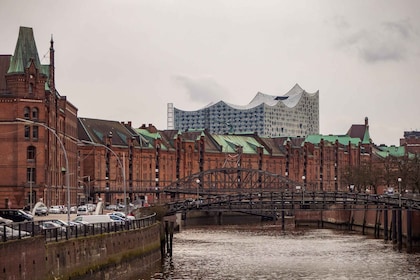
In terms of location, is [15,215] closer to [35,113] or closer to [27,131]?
[27,131]

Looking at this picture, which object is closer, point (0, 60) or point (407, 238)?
point (407, 238)

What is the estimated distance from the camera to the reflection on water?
7562cm

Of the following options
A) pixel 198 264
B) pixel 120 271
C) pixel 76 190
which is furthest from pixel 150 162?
pixel 120 271

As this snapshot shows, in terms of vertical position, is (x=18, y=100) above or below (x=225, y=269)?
above

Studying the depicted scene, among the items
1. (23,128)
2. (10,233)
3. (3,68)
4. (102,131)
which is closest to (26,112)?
(23,128)

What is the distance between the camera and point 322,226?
15550 centimetres

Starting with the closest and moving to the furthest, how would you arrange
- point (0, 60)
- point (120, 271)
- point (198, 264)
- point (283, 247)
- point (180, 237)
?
point (120, 271)
point (198, 264)
point (283, 247)
point (180, 237)
point (0, 60)

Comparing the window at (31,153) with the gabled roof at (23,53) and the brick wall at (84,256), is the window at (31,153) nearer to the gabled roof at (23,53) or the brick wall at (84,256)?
the gabled roof at (23,53)

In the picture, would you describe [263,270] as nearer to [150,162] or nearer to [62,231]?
[62,231]

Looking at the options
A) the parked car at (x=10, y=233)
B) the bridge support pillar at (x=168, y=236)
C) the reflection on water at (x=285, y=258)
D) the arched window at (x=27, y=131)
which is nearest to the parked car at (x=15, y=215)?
the reflection on water at (x=285, y=258)

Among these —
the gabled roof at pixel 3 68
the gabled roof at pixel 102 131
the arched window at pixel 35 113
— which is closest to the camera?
the arched window at pixel 35 113

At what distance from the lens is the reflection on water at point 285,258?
75625mm

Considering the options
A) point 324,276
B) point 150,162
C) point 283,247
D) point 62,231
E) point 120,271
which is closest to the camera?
point 62,231

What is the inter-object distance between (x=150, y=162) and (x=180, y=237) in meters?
76.2
